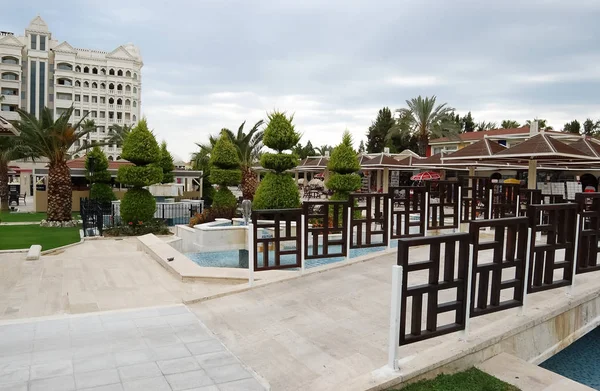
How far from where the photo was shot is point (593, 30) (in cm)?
995

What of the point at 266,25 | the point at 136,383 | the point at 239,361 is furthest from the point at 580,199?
the point at 266,25

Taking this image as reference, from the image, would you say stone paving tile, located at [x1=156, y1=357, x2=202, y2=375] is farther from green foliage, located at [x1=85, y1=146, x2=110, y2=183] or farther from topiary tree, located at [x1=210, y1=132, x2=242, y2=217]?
green foliage, located at [x1=85, y1=146, x2=110, y2=183]

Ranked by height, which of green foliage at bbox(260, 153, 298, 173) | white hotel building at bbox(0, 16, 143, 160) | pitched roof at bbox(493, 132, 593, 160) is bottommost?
green foliage at bbox(260, 153, 298, 173)

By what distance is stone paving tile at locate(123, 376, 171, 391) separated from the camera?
11.1ft

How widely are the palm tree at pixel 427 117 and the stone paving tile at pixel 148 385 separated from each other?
30.6 m

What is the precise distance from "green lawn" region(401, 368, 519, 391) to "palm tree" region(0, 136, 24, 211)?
22.9 metres

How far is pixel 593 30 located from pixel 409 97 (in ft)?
74.3

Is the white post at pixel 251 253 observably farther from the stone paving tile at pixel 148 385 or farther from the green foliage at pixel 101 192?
the green foliage at pixel 101 192

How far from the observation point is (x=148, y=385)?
345 cm

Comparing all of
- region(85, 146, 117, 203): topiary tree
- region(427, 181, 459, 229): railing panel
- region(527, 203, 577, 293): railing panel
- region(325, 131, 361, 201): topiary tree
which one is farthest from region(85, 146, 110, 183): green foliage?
region(527, 203, 577, 293): railing panel

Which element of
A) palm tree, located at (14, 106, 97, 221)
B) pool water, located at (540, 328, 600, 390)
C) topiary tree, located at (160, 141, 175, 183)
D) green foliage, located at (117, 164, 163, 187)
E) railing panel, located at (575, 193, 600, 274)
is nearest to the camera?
pool water, located at (540, 328, 600, 390)

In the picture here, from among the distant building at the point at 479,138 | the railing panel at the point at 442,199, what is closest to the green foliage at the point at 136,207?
the railing panel at the point at 442,199

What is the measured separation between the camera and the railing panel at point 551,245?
4.89 meters

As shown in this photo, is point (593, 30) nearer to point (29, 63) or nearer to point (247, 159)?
point (247, 159)
